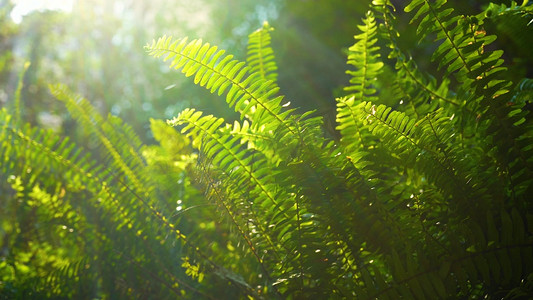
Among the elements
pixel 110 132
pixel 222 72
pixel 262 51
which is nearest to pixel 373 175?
pixel 222 72

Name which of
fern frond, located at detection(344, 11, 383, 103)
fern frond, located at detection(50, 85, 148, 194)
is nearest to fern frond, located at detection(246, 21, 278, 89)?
fern frond, located at detection(344, 11, 383, 103)

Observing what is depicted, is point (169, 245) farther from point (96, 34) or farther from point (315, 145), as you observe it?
point (96, 34)

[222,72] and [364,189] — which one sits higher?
[222,72]

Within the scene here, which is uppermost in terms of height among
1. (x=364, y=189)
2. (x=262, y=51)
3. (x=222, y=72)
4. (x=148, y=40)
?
(x=148, y=40)

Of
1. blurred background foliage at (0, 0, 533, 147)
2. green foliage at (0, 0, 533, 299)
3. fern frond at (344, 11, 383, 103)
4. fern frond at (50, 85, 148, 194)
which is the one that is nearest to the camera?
green foliage at (0, 0, 533, 299)

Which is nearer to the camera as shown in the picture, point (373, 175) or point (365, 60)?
point (373, 175)

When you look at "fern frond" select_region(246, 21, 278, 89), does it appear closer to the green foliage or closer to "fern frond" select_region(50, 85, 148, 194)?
the green foliage

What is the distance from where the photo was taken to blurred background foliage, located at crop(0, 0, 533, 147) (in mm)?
1709

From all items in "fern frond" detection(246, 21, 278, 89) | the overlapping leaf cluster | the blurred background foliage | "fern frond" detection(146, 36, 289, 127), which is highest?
the blurred background foliage

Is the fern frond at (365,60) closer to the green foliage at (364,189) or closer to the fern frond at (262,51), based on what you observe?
the green foliage at (364,189)

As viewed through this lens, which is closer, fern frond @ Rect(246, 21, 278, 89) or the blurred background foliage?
fern frond @ Rect(246, 21, 278, 89)

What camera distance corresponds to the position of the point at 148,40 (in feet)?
8.09

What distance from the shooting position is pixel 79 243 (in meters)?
0.89

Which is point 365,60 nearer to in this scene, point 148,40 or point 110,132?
point 110,132
